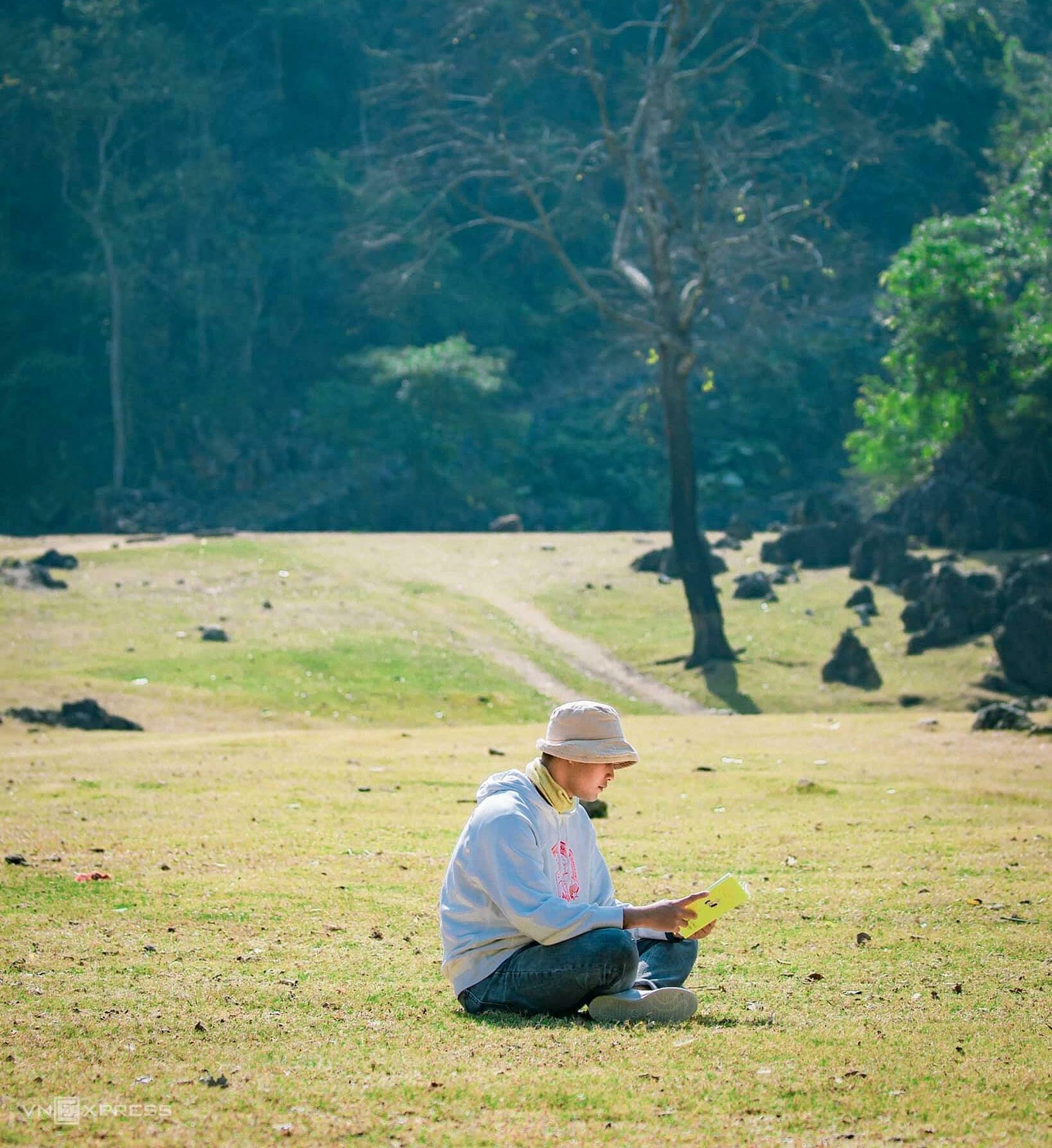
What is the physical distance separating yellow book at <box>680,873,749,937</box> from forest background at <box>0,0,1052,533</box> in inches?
1880

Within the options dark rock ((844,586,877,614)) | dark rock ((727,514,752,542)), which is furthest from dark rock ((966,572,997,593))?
dark rock ((727,514,752,542))

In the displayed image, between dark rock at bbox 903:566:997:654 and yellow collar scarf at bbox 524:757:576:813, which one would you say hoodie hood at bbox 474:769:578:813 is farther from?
dark rock at bbox 903:566:997:654

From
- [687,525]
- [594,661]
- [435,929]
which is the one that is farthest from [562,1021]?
[687,525]

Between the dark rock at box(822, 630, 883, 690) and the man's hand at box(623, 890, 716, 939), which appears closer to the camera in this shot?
the man's hand at box(623, 890, 716, 939)

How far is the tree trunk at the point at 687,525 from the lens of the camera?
1249 inches

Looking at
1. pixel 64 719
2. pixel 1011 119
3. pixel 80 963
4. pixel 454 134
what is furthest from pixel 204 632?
pixel 1011 119

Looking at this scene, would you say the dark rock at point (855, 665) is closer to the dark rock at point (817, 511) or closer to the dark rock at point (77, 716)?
the dark rock at point (77, 716)

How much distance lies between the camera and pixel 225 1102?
565cm

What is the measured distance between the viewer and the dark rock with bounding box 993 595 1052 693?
91.5 ft

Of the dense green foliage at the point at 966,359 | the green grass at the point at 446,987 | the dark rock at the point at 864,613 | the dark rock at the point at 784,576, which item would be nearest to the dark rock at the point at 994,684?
the dark rock at the point at 864,613

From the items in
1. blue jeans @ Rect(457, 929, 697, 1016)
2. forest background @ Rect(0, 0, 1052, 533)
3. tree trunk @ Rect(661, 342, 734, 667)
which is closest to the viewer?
blue jeans @ Rect(457, 929, 697, 1016)

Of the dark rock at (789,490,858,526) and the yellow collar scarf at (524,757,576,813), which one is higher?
the dark rock at (789,490,858,526)

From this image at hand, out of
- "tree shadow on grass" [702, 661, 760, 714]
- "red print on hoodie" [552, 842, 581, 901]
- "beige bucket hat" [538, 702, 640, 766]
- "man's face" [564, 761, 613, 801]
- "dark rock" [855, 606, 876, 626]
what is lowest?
"tree shadow on grass" [702, 661, 760, 714]

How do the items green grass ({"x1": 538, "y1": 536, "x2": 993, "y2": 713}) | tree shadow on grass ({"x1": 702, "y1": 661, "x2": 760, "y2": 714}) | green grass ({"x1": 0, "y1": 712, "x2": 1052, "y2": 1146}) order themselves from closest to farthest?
green grass ({"x1": 0, "y1": 712, "x2": 1052, "y2": 1146})
tree shadow on grass ({"x1": 702, "y1": 661, "x2": 760, "y2": 714})
green grass ({"x1": 538, "y1": 536, "x2": 993, "y2": 713})
